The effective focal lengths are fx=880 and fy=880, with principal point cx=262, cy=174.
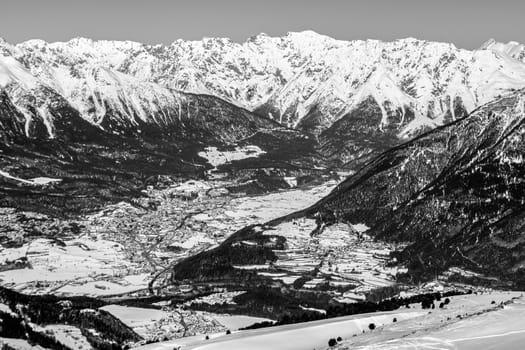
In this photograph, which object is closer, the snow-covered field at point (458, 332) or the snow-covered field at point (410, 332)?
the snow-covered field at point (458, 332)

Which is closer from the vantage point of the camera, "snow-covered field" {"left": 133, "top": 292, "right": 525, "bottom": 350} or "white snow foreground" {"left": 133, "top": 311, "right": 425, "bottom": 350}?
"snow-covered field" {"left": 133, "top": 292, "right": 525, "bottom": 350}

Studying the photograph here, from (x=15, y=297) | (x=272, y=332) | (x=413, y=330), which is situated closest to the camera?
(x=413, y=330)

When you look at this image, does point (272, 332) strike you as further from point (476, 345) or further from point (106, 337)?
point (106, 337)

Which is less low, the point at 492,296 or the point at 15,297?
the point at 15,297

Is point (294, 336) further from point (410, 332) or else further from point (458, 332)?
point (458, 332)

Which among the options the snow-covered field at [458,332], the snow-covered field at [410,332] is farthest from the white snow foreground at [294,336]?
the snow-covered field at [458,332]

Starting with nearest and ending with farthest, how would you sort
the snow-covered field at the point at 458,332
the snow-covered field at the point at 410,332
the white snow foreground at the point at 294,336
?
1. the snow-covered field at the point at 458,332
2. the snow-covered field at the point at 410,332
3. the white snow foreground at the point at 294,336

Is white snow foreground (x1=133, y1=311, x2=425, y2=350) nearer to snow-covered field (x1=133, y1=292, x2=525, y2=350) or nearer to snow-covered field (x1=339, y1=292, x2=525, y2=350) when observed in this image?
snow-covered field (x1=133, y1=292, x2=525, y2=350)

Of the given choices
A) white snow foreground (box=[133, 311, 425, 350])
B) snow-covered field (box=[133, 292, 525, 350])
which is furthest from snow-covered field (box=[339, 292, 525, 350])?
white snow foreground (box=[133, 311, 425, 350])

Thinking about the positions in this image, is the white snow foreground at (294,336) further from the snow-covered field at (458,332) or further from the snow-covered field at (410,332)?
the snow-covered field at (458,332)

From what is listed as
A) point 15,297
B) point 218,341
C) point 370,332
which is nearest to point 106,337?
point 15,297

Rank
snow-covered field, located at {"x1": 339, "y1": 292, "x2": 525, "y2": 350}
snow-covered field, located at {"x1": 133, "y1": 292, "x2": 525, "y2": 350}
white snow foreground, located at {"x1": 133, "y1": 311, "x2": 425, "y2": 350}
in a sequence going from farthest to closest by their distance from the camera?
white snow foreground, located at {"x1": 133, "y1": 311, "x2": 425, "y2": 350} < snow-covered field, located at {"x1": 133, "y1": 292, "x2": 525, "y2": 350} < snow-covered field, located at {"x1": 339, "y1": 292, "x2": 525, "y2": 350}
